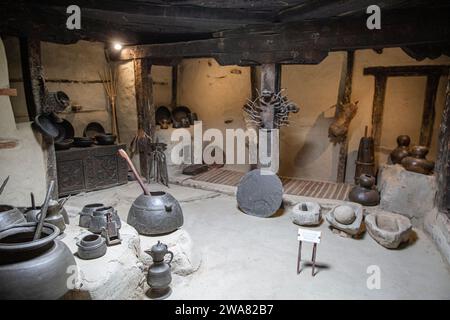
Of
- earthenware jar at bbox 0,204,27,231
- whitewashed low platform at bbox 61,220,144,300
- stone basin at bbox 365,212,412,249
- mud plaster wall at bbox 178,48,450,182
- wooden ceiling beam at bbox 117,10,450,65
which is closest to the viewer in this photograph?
whitewashed low platform at bbox 61,220,144,300

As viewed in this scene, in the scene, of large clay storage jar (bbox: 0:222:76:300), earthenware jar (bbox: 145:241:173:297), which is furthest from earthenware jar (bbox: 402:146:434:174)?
large clay storage jar (bbox: 0:222:76:300)

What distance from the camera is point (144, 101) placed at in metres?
5.96

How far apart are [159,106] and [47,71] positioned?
237 cm

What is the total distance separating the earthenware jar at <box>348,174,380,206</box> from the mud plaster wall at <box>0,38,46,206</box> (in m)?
4.34

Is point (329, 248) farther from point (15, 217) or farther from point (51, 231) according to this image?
point (15, 217)

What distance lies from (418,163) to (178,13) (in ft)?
11.9

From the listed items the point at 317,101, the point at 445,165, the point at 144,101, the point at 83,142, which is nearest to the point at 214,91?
the point at 144,101

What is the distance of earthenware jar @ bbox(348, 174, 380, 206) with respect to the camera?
455 centimetres

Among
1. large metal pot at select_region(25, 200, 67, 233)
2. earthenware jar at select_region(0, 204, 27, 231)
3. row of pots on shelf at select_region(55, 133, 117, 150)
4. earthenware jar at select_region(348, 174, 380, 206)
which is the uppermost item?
row of pots on shelf at select_region(55, 133, 117, 150)

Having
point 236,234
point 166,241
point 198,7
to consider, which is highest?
point 198,7

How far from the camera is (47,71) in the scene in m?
5.42

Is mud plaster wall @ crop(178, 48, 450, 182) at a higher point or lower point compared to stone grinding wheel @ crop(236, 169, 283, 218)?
higher

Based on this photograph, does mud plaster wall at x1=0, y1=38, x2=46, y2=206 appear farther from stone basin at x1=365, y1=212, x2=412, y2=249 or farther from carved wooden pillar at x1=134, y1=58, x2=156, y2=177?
stone basin at x1=365, y1=212, x2=412, y2=249

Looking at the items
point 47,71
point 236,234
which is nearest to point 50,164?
point 47,71
